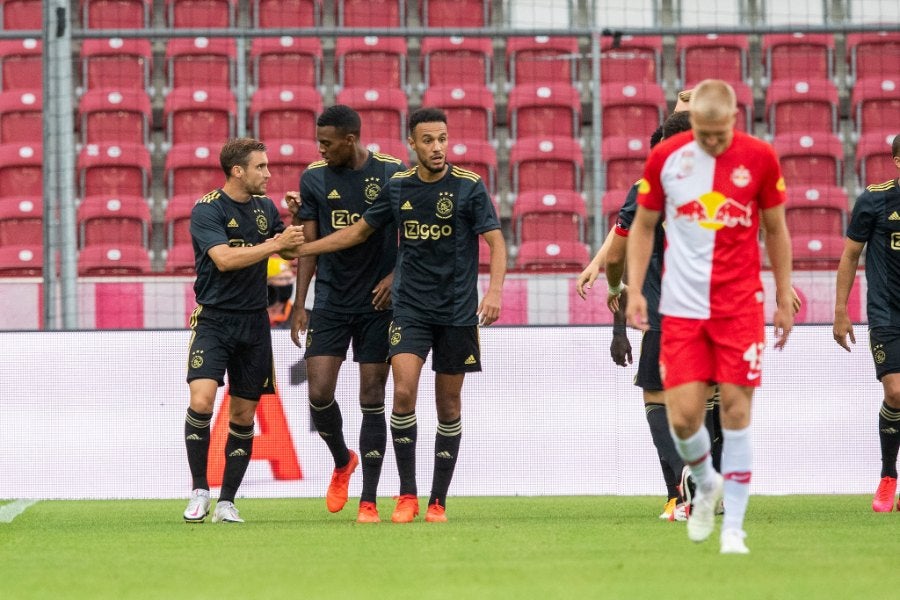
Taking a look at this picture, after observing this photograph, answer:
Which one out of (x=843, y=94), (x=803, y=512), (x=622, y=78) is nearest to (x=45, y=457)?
(x=803, y=512)

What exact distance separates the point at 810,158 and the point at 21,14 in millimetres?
8331

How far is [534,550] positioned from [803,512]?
2612 millimetres

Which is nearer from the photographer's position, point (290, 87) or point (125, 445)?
point (125, 445)

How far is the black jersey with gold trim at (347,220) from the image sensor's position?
7430mm

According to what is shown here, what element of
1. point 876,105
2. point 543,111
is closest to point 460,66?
point 543,111

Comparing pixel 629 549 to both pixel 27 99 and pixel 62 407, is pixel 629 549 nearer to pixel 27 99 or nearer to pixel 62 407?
pixel 62 407

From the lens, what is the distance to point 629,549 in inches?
215

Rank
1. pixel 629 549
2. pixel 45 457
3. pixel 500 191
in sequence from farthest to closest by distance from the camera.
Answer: pixel 500 191 → pixel 45 457 → pixel 629 549

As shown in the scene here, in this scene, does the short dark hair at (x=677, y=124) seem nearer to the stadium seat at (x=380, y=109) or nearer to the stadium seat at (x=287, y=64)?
the stadium seat at (x=380, y=109)

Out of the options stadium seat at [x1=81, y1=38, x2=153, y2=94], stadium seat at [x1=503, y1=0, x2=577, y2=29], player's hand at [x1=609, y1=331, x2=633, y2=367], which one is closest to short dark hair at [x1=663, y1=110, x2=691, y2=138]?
player's hand at [x1=609, y1=331, x2=633, y2=367]

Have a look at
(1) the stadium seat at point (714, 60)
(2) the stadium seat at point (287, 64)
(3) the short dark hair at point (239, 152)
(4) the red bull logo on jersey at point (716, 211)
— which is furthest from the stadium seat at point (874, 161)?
(4) the red bull logo on jersey at point (716, 211)

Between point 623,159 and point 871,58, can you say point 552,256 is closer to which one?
point 623,159

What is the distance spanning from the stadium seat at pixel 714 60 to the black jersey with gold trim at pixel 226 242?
7.57m

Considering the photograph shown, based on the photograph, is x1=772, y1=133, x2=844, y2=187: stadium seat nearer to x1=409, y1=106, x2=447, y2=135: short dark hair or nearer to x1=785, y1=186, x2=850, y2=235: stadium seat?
x1=785, y1=186, x2=850, y2=235: stadium seat
